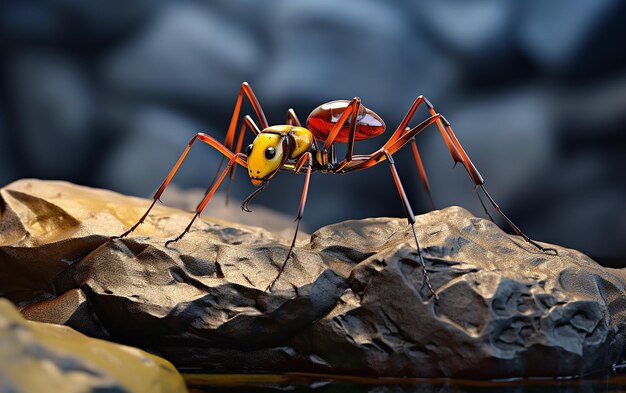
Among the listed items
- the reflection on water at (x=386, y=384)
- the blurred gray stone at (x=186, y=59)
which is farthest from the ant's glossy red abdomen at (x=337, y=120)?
the blurred gray stone at (x=186, y=59)

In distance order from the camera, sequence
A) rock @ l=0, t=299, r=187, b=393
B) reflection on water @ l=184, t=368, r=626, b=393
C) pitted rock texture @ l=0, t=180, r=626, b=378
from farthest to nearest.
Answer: pitted rock texture @ l=0, t=180, r=626, b=378
reflection on water @ l=184, t=368, r=626, b=393
rock @ l=0, t=299, r=187, b=393

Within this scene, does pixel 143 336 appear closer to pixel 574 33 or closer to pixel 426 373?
pixel 426 373

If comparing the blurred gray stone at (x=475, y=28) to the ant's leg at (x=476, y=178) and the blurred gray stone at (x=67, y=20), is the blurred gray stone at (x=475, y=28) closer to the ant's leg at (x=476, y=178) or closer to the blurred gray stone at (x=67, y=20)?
the blurred gray stone at (x=67, y=20)

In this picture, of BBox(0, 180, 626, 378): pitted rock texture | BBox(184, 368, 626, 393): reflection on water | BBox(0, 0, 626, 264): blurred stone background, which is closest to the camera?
BBox(184, 368, 626, 393): reflection on water

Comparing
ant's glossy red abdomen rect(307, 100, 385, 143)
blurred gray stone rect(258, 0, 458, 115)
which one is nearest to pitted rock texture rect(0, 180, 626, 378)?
ant's glossy red abdomen rect(307, 100, 385, 143)

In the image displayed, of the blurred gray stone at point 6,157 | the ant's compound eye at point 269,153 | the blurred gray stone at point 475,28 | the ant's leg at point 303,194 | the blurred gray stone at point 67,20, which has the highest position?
the blurred gray stone at point 475,28

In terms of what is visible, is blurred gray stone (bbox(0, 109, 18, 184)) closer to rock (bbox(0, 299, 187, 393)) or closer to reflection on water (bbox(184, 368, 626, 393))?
reflection on water (bbox(184, 368, 626, 393))
